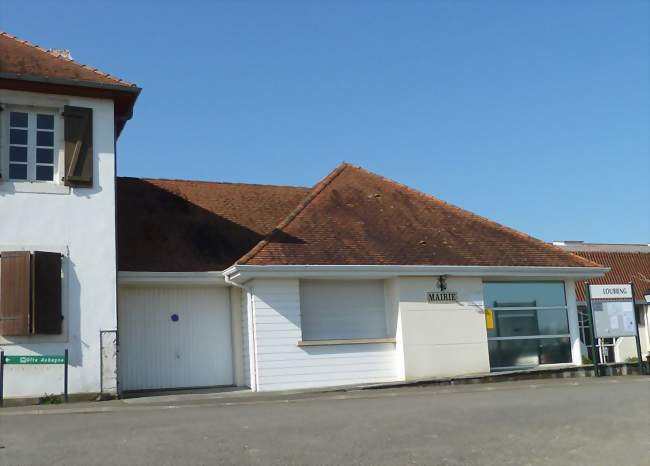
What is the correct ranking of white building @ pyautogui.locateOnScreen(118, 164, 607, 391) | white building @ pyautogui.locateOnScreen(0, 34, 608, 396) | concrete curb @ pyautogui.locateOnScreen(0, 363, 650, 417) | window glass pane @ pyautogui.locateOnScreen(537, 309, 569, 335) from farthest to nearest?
window glass pane @ pyautogui.locateOnScreen(537, 309, 569, 335) < white building @ pyautogui.locateOnScreen(118, 164, 607, 391) < white building @ pyautogui.locateOnScreen(0, 34, 608, 396) < concrete curb @ pyautogui.locateOnScreen(0, 363, 650, 417)

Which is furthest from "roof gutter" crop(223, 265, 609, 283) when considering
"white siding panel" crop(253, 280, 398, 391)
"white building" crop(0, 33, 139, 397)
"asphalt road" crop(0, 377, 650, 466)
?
"asphalt road" crop(0, 377, 650, 466)

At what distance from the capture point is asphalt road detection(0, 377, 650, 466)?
8070 millimetres

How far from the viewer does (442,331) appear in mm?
18188

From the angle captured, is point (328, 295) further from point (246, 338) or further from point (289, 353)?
point (246, 338)

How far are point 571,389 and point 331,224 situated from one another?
7067 millimetres

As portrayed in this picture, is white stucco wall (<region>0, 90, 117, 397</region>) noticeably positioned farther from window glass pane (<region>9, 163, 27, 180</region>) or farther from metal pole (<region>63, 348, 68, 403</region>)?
window glass pane (<region>9, 163, 27, 180</region>)

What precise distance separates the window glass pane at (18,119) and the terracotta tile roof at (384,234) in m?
5.43

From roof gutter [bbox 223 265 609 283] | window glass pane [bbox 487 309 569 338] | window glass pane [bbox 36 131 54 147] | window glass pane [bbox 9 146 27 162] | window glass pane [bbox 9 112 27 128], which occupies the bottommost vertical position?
window glass pane [bbox 487 309 569 338]

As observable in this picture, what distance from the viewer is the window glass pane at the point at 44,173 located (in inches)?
597

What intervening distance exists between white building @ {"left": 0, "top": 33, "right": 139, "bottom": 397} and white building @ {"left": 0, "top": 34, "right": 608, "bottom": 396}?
29mm

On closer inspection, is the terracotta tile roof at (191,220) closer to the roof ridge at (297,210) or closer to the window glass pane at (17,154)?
the roof ridge at (297,210)

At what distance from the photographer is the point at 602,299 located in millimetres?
18844

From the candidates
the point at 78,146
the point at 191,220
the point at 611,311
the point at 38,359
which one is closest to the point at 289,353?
the point at 191,220

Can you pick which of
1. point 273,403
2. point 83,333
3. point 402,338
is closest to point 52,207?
point 83,333
